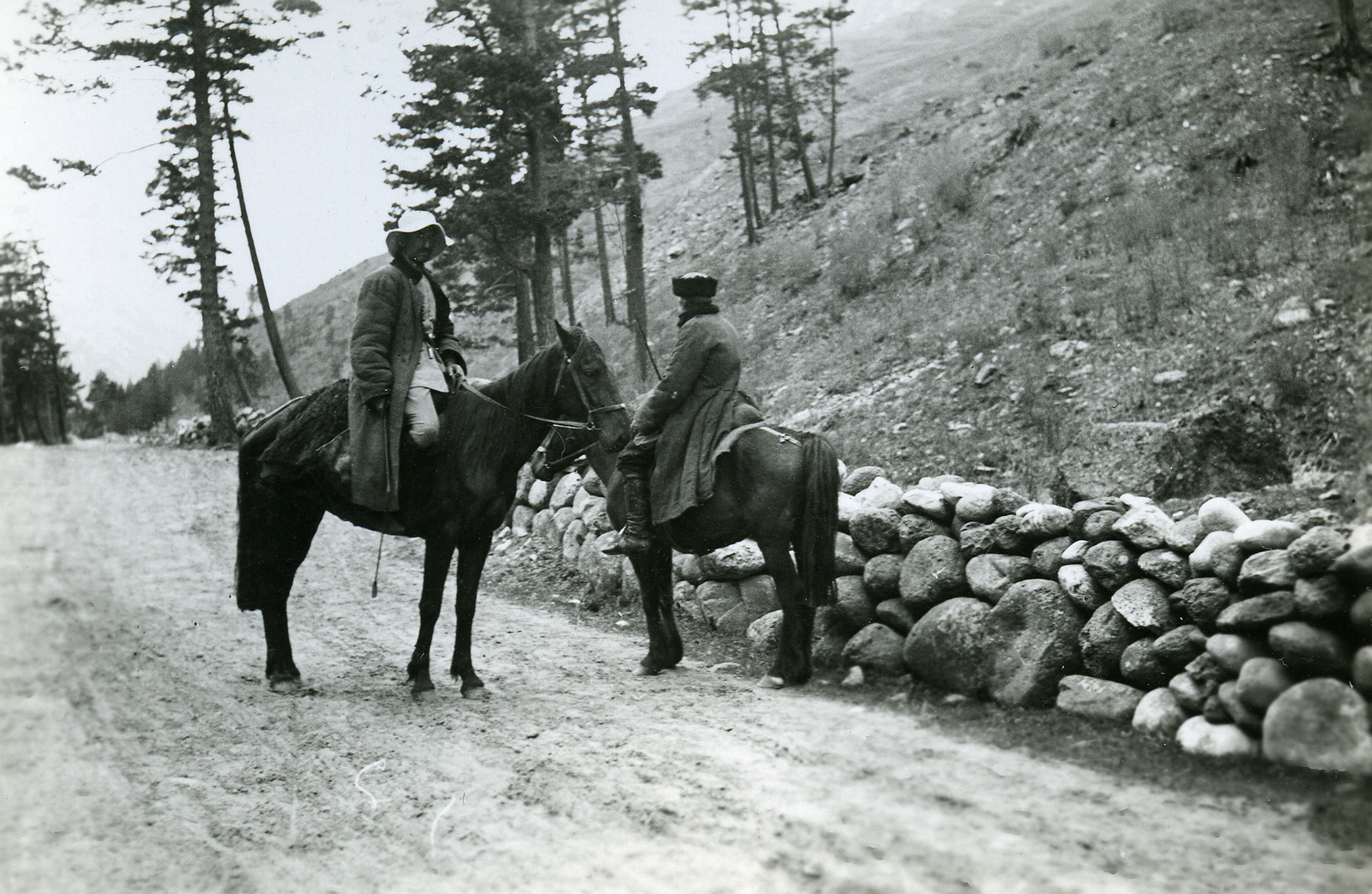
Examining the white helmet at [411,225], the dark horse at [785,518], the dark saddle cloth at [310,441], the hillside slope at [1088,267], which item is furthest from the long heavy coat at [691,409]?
the hillside slope at [1088,267]

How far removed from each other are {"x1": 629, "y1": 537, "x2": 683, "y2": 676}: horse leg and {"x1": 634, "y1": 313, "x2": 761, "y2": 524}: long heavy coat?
424 millimetres

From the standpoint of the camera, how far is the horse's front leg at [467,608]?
5773 millimetres

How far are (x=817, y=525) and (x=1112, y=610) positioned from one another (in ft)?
5.68

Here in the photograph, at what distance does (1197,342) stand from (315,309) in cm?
2356

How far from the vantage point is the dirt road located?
10.6 ft

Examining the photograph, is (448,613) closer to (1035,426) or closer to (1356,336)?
(1035,426)

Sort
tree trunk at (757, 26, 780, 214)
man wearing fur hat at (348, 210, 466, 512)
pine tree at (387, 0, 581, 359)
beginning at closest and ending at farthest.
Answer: man wearing fur hat at (348, 210, 466, 512) → pine tree at (387, 0, 581, 359) → tree trunk at (757, 26, 780, 214)

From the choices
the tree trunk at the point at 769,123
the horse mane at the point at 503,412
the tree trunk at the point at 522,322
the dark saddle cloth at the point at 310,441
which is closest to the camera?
the horse mane at the point at 503,412

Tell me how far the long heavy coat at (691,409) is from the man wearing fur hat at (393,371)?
142cm

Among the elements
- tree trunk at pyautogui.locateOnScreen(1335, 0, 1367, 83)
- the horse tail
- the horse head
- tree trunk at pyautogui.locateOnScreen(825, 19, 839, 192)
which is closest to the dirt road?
the horse tail

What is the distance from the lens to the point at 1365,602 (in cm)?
345

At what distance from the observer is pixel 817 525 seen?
5.62 metres

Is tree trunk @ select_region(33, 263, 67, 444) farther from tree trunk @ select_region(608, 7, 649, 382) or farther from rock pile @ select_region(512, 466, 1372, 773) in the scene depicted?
tree trunk @ select_region(608, 7, 649, 382)

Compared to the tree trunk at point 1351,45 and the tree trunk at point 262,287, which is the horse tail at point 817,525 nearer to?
the tree trunk at point 1351,45
